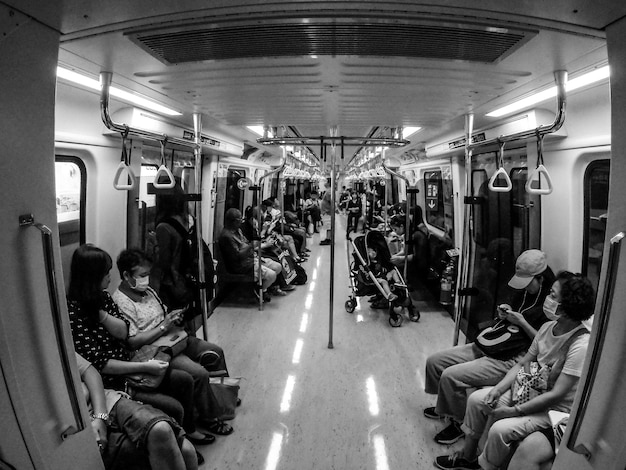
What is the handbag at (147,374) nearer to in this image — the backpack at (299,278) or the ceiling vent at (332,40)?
the ceiling vent at (332,40)

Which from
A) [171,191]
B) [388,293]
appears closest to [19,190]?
[171,191]

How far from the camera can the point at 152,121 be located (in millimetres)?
3902

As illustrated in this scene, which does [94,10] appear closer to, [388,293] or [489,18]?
[489,18]

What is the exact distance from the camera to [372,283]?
20.3ft

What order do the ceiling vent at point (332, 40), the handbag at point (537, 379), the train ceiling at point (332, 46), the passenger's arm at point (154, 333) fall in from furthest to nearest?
the passenger's arm at point (154, 333) → the handbag at point (537, 379) → the ceiling vent at point (332, 40) → the train ceiling at point (332, 46)

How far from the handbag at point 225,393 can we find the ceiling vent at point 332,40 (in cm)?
258

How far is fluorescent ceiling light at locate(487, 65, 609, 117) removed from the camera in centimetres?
227

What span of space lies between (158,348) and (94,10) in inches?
83.9

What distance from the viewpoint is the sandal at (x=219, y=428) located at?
3145mm

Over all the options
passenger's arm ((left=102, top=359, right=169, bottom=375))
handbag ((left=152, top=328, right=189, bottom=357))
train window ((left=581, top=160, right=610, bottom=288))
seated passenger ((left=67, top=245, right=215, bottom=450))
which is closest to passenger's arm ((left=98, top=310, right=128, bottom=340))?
seated passenger ((left=67, top=245, right=215, bottom=450))

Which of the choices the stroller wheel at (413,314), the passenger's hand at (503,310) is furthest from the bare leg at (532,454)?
the stroller wheel at (413,314)

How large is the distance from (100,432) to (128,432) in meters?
0.16

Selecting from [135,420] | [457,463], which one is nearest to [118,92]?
[135,420]

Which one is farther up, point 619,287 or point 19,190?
point 19,190
